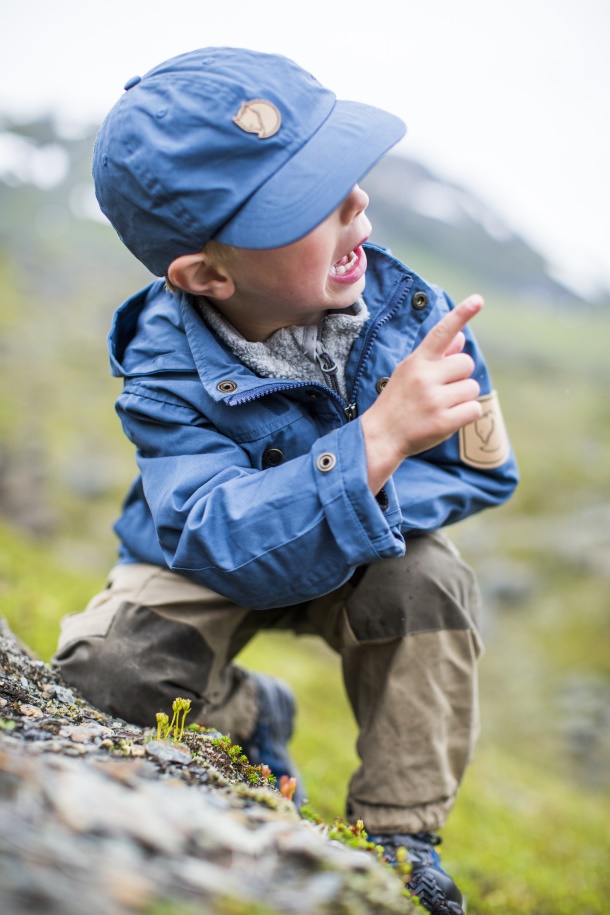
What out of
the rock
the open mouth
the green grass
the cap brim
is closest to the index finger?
the cap brim

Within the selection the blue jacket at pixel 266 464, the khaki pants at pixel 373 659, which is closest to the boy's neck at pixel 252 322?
the blue jacket at pixel 266 464

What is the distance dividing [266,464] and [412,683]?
1225 mm

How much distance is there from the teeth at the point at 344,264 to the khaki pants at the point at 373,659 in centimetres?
134

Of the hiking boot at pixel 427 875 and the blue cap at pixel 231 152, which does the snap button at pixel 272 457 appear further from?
the hiking boot at pixel 427 875

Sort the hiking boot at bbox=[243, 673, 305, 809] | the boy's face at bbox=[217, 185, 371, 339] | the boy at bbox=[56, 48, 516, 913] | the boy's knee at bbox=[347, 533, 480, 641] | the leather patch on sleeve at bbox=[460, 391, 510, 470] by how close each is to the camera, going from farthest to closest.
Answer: the hiking boot at bbox=[243, 673, 305, 809] < the leather patch on sleeve at bbox=[460, 391, 510, 470] < the boy's knee at bbox=[347, 533, 480, 641] < the boy's face at bbox=[217, 185, 371, 339] < the boy at bbox=[56, 48, 516, 913]

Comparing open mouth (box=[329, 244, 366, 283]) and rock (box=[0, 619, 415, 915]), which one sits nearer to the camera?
rock (box=[0, 619, 415, 915])

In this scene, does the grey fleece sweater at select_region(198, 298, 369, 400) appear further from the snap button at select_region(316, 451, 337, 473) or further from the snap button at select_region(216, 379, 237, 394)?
the snap button at select_region(316, 451, 337, 473)

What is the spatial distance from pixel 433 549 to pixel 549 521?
52.1 ft

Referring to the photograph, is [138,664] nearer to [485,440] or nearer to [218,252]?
[218,252]

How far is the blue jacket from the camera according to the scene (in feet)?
9.66

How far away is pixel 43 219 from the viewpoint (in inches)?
1644

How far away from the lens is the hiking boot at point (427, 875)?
2.93 metres

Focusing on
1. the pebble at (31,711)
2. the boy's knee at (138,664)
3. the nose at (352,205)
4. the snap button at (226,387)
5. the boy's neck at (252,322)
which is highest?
the nose at (352,205)

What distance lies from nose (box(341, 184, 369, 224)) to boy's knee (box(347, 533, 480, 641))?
1.57 meters
